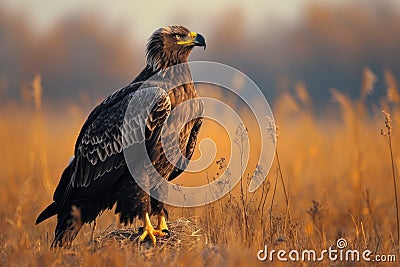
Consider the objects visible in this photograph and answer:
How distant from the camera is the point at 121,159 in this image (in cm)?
733

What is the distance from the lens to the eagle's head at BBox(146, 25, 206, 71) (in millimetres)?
7703

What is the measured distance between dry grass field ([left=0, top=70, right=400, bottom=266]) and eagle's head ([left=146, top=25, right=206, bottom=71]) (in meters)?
1.38

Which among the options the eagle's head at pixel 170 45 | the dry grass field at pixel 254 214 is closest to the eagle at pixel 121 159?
the eagle's head at pixel 170 45

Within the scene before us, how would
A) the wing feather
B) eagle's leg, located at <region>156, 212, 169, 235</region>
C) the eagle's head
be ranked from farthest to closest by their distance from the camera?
the eagle's head, eagle's leg, located at <region>156, 212, 169, 235</region>, the wing feather

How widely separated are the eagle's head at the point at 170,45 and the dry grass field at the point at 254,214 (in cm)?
138

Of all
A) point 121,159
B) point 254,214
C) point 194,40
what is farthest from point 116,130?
point 254,214

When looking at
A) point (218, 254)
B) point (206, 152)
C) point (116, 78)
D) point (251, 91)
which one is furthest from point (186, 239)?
point (116, 78)

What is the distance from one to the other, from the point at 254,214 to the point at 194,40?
1.87 meters

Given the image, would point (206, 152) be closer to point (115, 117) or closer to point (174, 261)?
point (115, 117)

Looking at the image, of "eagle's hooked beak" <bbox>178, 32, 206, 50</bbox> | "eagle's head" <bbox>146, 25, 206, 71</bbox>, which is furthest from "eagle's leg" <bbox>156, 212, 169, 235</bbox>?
"eagle's hooked beak" <bbox>178, 32, 206, 50</bbox>

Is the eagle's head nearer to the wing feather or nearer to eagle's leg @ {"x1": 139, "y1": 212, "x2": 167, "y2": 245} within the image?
the wing feather

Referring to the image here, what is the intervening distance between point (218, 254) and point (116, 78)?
97.5ft

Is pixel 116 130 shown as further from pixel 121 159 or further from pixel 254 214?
pixel 254 214

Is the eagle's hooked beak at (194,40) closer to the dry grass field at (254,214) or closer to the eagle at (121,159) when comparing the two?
the eagle at (121,159)
